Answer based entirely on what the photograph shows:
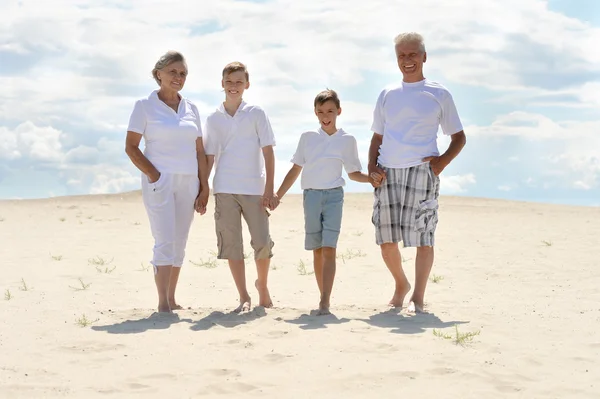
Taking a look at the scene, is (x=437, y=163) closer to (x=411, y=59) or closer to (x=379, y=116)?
(x=379, y=116)

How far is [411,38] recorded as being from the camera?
6.04 meters

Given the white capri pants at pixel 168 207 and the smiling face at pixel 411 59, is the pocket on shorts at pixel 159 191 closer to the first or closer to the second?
the white capri pants at pixel 168 207

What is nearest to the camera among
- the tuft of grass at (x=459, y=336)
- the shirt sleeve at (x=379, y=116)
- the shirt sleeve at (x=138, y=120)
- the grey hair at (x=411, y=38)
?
the tuft of grass at (x=459, y=336)

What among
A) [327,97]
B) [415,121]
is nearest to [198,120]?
Result: [327,97]

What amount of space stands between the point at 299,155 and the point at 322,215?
0.59 m

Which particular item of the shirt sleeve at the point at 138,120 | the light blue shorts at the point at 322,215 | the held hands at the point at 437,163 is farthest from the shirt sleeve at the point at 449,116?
the shirt sleeve at the point at 138,120

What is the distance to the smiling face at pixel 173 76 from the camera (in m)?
5.95

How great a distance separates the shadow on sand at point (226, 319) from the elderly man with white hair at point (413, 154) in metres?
1.33

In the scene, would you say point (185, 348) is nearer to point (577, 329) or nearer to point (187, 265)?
point (577, 329)

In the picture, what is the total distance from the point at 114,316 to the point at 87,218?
12.7 meters

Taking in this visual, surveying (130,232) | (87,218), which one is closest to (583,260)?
(130,232)

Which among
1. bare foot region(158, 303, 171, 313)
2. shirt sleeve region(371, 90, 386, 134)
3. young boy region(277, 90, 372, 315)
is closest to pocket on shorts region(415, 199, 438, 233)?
young boy region(277, 90, 372, 315)

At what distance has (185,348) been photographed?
503 cm

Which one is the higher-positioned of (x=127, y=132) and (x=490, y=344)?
(x=127, y=132)
